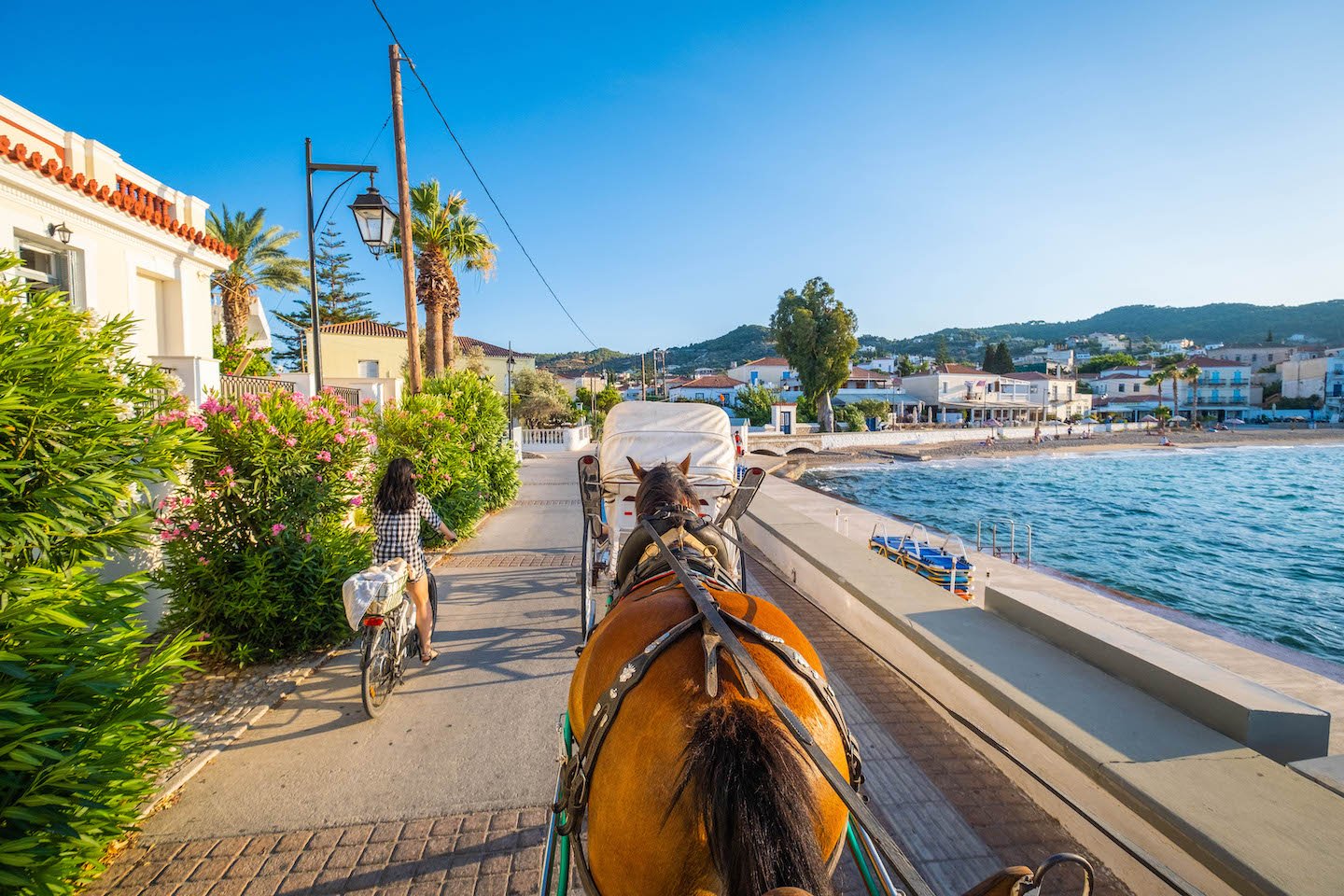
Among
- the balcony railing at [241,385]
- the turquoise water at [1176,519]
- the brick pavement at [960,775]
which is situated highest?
the balcony railing at [241,385]

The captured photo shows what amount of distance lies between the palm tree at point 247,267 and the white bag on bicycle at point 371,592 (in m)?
23.7

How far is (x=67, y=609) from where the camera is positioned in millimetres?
2682

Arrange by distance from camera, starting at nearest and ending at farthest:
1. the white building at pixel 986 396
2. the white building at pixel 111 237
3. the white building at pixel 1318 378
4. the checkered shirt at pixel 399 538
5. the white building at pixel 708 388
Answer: the checkered shirt at pixel 399 538, the white building at pixel 111 237, the white building at pixel 986 396, the white building at pixel 708 388, the white building at pixel 1318 378

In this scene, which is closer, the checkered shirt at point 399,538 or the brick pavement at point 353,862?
the brick pavement at point 353,862

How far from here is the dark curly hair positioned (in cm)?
506

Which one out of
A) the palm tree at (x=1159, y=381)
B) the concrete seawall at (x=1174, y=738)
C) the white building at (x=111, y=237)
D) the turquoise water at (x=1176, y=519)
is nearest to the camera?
the concrete seawall at (x=1174, y=738)

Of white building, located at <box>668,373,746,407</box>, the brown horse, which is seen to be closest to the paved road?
the brown horse

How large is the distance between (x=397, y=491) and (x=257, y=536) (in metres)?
1.48

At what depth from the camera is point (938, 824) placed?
3.35m

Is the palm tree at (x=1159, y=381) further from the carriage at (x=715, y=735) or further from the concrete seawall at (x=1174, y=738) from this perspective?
the carriage at (x=715, y=735)

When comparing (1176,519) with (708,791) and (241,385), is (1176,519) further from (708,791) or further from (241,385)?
(241,385)

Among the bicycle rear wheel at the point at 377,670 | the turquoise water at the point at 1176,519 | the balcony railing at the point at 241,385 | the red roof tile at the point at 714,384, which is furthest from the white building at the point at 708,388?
the bicycle rear wheel at the point at 377,670

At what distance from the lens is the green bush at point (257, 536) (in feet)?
17.1

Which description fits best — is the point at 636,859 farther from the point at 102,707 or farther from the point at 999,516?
the point at 999,516
